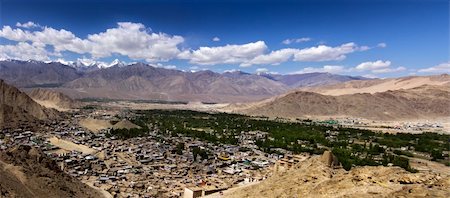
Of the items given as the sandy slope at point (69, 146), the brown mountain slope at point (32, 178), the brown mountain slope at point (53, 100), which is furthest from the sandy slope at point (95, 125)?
the brown mountain slope at point (53, 100)

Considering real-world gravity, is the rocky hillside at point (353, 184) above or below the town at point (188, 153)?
above

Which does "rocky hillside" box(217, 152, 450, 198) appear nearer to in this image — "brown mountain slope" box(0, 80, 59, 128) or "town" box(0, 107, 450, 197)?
"town" box(0, 107, 450, 197)

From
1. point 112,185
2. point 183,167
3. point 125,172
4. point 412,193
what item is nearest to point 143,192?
point 112,185

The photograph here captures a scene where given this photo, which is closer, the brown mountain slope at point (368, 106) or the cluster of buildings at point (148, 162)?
the cluster of buildings at point (148, 162)

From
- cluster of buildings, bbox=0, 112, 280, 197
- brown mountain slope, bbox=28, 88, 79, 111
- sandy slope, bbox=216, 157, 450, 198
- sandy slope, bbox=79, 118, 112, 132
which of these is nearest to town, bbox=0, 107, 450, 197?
cluster of buildings, bbox=0, 112, 280, 197

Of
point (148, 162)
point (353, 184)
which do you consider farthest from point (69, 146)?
point (353, 184)

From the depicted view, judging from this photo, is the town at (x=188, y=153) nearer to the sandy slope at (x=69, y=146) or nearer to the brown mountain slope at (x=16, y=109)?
the sandy slope at (x=69, y=146)
